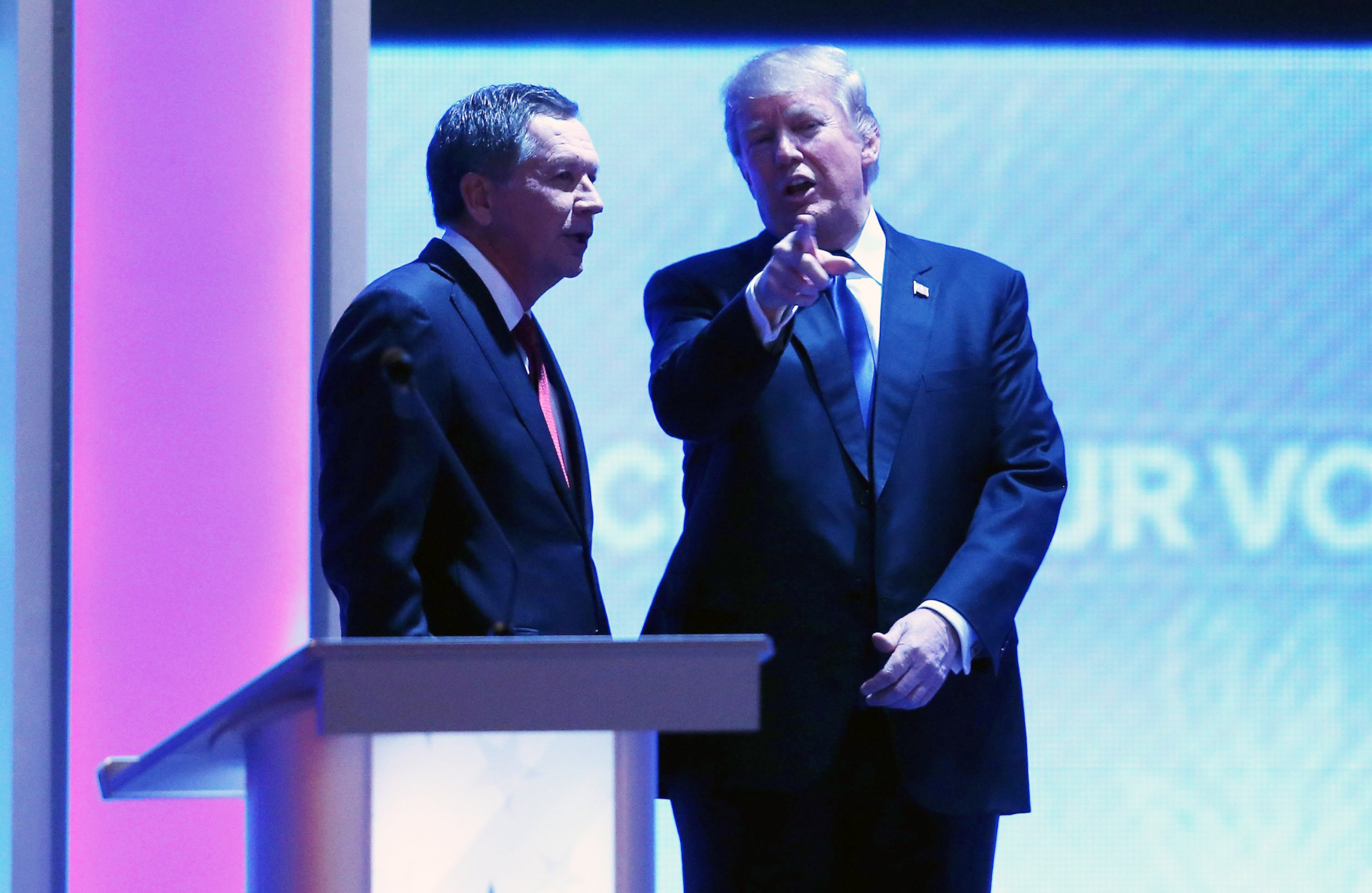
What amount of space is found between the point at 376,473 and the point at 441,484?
12 centimetres

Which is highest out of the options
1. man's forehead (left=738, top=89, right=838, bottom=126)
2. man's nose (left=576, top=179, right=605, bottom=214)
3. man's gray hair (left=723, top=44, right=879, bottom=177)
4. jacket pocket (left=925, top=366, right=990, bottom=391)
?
man's gray hair (left=723, top=44, right=879, bottom=177)

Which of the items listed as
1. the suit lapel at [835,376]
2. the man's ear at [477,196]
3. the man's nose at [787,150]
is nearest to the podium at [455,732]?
the suit lapel at [835,376]

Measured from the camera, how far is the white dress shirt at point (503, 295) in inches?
85.0

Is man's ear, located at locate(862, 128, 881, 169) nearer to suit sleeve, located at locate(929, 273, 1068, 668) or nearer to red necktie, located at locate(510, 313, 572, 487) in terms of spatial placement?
suit sleeve, located at locate(929, 273, 1068, 668)

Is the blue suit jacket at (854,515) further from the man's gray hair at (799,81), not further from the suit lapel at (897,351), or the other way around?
the man's gray hair at (799,81)

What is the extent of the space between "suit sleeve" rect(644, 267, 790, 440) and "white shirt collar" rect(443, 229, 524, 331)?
0.71ft

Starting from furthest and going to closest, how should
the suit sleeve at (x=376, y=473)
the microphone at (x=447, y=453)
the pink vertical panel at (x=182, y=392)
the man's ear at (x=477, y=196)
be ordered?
1. the pink vertical panel at (x=182, y=392)
2. the man's ear at (x=477, y=196)
3. the suit sleeve at (x=376, y=473)
4. the microphone at (x=447, y=453)

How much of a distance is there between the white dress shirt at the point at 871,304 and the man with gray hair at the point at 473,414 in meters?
0.33

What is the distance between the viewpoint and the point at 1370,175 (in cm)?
330

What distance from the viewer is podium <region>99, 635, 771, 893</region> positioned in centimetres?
115

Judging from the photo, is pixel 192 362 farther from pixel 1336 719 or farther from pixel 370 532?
pixel 1336 719

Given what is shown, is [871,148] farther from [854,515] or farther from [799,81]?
[854,515]

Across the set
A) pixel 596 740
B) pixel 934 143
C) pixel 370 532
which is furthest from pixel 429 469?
pixel 934 143

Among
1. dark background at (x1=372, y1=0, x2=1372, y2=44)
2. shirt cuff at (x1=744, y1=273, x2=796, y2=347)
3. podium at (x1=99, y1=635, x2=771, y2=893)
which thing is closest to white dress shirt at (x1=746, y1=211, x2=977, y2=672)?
shirt cuff at (x1=744, y1=273, x2=796, y2=347)
